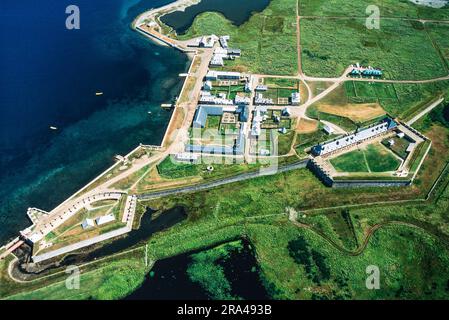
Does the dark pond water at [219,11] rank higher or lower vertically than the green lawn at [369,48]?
lower

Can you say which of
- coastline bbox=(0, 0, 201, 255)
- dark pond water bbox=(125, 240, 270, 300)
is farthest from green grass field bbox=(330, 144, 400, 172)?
coastline bbox=(0, 0, 201, 255)

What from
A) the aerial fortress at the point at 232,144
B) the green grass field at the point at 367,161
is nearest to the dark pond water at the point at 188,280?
the aerial fortress at the point at 232,144

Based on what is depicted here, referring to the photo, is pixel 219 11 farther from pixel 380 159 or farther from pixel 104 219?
pixel 104 219

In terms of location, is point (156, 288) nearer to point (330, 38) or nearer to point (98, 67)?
point (98, 67)

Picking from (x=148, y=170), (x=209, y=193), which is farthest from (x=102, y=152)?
(x=209, y=193)

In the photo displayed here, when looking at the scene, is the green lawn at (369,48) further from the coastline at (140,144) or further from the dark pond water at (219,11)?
the coastline at (140,144)

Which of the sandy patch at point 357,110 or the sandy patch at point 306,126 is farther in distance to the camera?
the sandy patch at point 357,110
